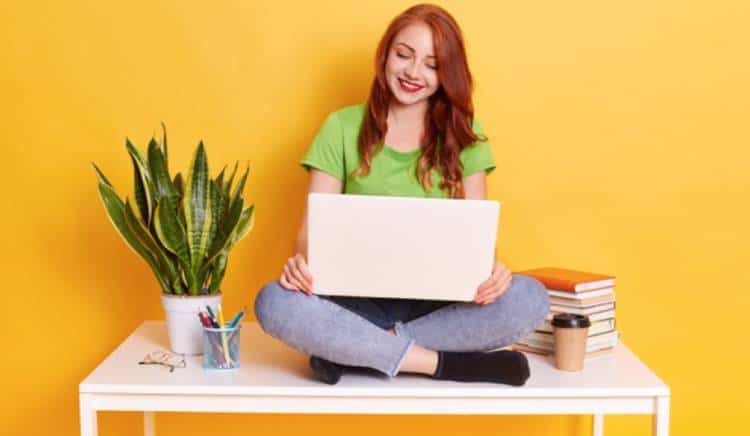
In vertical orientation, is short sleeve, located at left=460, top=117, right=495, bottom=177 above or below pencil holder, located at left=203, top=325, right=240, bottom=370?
above

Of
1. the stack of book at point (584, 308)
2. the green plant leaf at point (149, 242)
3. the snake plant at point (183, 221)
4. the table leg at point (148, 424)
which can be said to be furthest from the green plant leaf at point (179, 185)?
the stack of book at point (584, 308)

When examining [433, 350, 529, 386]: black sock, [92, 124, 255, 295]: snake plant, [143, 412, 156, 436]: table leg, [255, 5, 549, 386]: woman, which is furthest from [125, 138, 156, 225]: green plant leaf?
[433, 350, 529, 386]: black sock

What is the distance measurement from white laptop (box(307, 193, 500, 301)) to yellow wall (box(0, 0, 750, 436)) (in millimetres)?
651

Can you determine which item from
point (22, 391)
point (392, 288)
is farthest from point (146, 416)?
point (392, 288)

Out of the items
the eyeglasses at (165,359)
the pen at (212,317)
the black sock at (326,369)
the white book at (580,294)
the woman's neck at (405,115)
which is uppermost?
the woman's neck at (405,115)

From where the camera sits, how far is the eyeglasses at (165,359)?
77.7 inches

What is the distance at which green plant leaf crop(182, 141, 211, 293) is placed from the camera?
201 centimetres

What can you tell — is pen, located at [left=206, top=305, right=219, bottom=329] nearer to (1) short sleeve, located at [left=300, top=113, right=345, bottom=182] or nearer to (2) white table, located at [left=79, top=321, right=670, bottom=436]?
(2) white table, located at [left=79, top=321, right=670, bottom=436]

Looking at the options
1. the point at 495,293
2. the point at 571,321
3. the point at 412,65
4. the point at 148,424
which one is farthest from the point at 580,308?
the point at 148,424

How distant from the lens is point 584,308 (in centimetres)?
207

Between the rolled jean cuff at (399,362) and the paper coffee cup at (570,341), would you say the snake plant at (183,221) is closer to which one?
the rolled jean cuff at (399,362)

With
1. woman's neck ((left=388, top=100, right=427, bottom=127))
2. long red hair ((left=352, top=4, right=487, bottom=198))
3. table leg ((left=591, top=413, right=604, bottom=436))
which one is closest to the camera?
long red hair ((left=352, top=4, right=487, bottom=198))

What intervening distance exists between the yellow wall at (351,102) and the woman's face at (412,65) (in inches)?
11.7

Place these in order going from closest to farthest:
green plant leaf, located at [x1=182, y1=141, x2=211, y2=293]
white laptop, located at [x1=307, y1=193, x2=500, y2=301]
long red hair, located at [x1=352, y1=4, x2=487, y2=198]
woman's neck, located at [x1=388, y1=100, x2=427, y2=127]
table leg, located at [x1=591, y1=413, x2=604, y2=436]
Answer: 1. white laptop, located at [x1=307, y1=193, x2=500, y2=301]
2. green plant leaf, located at [x1=182, y1=141, x2=211, y2=293]
3. long red hair, located at [x1=352, y1=4, x2=487, y2=198]
4. woman's neck, located at [x1=388, y1=100, x2=427, y2=127]
5. table leg, located at [x1=591, y1=413, x2=604, y2=436]
